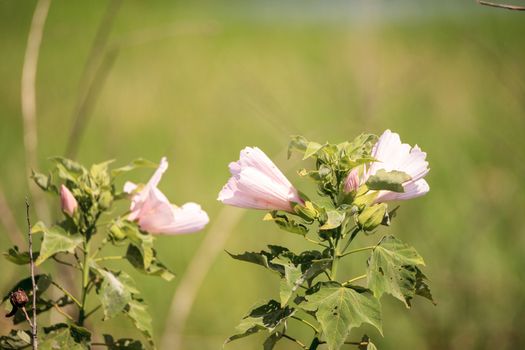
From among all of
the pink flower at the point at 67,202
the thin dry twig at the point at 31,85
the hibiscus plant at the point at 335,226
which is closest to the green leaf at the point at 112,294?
the pink flower at the point at 67,202

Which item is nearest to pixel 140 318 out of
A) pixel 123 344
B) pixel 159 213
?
pixel 123 344

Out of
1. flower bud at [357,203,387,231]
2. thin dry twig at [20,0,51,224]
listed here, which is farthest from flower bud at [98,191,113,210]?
thin dry twig at [20,0,51,224]

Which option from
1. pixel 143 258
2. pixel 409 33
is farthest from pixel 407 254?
pixel 409 33

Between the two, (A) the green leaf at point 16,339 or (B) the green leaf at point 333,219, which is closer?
(B) the green leaf at point 333,219

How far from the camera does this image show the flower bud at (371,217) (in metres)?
1.10

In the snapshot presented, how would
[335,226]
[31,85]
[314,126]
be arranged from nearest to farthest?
[335,226]
[31,85]
[314,126]

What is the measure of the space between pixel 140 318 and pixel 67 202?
0.82ft

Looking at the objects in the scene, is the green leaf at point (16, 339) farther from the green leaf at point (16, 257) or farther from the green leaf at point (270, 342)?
the green leaf at point (270, 342)

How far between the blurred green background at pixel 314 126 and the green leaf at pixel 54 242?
809 millimetres

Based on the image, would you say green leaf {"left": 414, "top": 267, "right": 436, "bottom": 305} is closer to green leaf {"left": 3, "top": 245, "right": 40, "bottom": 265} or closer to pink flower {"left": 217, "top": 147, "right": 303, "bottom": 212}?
pink flower {"left": 217, "top": 147, "right": 303, "bottom": 212}

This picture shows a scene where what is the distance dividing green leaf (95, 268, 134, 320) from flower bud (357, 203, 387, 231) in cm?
43

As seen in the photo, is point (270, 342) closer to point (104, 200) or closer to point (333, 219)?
point (333, 219)

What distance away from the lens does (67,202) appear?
126 centimetres

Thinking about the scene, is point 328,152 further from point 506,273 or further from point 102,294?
point 506,273
